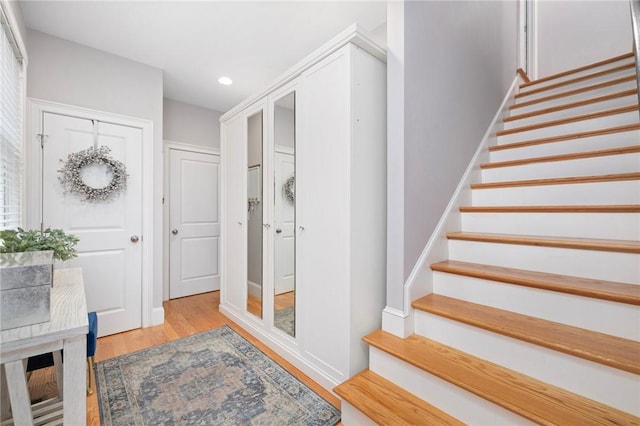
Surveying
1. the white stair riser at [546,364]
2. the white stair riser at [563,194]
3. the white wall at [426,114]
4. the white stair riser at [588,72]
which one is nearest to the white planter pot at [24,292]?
the white wall at [426,114]

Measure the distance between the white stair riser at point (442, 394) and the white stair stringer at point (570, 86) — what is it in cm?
301

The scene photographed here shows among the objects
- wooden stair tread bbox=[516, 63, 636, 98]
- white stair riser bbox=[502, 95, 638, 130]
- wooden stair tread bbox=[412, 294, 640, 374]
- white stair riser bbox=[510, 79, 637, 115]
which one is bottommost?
wooden stair tread bbox=[412, 294, 640, 374]

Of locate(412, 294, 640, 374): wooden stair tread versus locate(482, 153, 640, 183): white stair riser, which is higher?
locate(482, 153, 640, 183): white stair riser

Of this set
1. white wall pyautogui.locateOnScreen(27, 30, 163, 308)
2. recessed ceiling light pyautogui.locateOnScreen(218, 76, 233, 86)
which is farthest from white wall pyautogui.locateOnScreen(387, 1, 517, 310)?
white wall pyautogui.locateOnScreen(27, 30, 163, 308)

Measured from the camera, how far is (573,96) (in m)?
2.51

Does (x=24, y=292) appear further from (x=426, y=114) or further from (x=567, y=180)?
(x=567, y=180)

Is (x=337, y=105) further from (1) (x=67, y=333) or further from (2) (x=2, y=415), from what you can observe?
(2) (x=2, y=415)

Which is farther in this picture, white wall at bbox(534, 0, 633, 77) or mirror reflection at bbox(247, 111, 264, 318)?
white wall at bbox(534, 0, 633, 77)

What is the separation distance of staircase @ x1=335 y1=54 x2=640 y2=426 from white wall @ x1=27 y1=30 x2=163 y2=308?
266 cm

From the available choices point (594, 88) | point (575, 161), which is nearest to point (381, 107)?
point (575, 161)

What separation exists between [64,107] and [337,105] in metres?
2.49

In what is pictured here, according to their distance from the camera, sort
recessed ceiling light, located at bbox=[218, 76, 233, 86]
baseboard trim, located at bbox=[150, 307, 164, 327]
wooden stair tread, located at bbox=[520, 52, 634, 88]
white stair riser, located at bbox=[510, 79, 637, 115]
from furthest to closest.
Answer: recessed ceiling light, located at bbox=[218, 76, 233, 86]
baseboard trim, located at bbox=[150, 307, 164, 327]
wooden stair tread, located at bbox=[520, 52, 634, 88]
white stair riser, located at bbox=[510, 79, 637, 115]

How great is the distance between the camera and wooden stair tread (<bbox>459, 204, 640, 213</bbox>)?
1.38 meters

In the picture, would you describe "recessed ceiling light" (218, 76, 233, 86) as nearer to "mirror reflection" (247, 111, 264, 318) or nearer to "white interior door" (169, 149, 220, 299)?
"mirror reflection" (247, 111, 264, 318)
